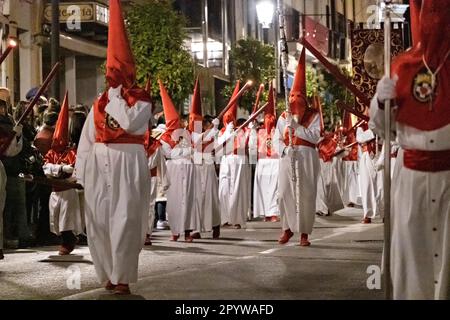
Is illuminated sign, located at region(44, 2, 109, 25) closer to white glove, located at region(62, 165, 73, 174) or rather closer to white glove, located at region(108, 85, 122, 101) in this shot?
white glove, located at region(62, 165, 73, 174)

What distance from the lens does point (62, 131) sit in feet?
42.7

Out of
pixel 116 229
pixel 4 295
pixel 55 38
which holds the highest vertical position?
pixel 55 38

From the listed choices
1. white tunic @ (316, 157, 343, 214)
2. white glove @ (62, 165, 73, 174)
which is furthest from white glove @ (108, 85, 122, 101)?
white tunic @ (316, 157, 343, 214)

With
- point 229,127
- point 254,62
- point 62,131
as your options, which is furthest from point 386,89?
point 254,62

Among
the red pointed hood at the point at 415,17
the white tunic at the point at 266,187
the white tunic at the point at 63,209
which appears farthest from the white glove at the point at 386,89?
the white tunic at the point at 266,187

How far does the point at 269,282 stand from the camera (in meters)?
9.40

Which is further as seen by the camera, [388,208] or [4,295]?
[4,295]

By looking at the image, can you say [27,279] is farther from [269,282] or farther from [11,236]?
[11,236]

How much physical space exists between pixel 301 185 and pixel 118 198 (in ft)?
16.5

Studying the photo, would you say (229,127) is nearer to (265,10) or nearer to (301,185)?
(265,10)

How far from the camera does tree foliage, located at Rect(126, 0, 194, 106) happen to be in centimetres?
2309

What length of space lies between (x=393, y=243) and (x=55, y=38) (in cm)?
1077

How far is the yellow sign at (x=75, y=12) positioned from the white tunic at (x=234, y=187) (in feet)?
25.3
